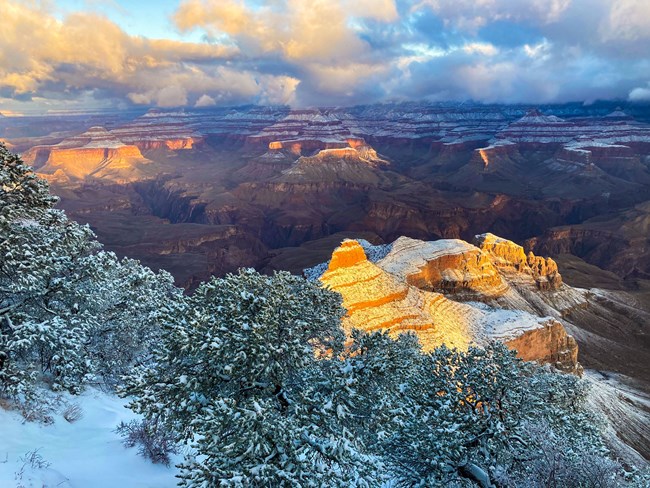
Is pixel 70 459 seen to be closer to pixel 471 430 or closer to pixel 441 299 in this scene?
pixel 471 430

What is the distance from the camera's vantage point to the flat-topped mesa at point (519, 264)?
10100 cm

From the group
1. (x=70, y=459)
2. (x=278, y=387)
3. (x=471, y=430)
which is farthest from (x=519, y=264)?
(x=70, y=459)

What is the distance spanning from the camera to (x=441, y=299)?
67188 millimetres

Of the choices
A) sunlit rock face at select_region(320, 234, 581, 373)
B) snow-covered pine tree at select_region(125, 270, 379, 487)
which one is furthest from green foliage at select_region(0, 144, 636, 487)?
sunlit rock face at select_region(320, 234, 581, 373)

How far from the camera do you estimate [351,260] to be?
61.8 metres

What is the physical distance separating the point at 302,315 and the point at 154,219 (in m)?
201

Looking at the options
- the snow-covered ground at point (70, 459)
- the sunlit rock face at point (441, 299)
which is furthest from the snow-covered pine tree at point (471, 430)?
the sunlit rock face at point (441, 299)

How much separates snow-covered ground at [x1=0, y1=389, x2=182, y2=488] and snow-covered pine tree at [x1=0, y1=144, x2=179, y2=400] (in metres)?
1.76

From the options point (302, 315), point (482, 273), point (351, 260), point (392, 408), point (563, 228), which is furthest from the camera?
point (563, 228)

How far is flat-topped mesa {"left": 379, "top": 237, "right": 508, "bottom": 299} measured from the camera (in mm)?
80188

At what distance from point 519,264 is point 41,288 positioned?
10596 centimetres

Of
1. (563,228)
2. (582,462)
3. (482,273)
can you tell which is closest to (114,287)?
(582,462)

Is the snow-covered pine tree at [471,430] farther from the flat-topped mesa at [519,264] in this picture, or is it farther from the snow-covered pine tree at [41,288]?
the flat-topped mesa at [519,264]

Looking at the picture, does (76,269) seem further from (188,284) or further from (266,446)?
(188,284)
